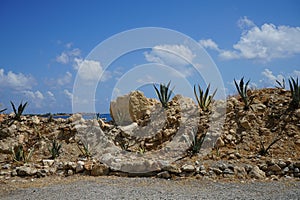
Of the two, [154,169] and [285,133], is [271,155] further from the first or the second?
[154,169]

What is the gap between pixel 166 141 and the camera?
8.48 m

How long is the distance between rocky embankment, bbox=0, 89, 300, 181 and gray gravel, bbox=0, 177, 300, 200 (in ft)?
1.68

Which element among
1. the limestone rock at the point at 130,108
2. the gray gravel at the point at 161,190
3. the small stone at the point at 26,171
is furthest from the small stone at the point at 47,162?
the limestone rock at the point at 130,108

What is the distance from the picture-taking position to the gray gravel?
5.05 metres

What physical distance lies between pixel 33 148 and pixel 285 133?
639 centimetres

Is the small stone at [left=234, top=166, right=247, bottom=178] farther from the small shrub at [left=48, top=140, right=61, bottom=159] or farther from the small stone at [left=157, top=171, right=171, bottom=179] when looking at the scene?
the small shrub at [left=48, top=140, right=61, bottom=159]

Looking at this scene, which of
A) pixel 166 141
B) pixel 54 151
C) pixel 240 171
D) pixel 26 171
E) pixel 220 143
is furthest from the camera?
pixel 166 141

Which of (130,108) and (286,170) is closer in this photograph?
(286,170)

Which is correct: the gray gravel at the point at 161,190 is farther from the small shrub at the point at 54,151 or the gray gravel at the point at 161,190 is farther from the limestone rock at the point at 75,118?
the limestone rock at the point at 75,118

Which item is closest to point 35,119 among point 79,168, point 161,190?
point 79,168

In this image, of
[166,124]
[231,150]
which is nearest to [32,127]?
[166,124]

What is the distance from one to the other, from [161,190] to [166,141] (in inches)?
120

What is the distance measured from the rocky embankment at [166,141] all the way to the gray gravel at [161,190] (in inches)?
20.2

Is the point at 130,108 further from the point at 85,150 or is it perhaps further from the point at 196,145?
the point at 196,145
